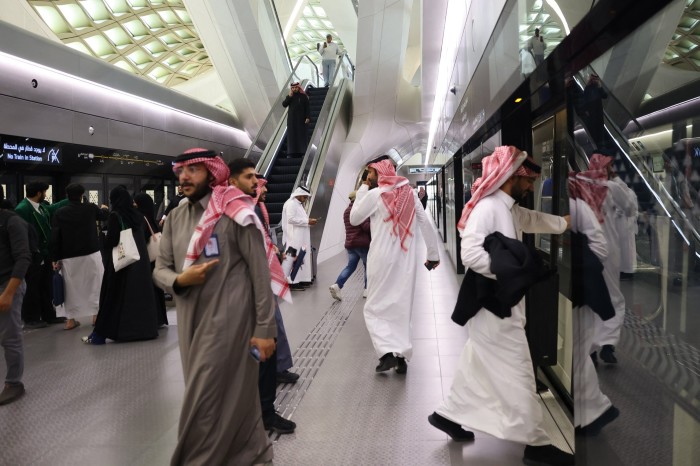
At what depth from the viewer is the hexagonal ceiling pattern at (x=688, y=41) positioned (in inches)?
65.7

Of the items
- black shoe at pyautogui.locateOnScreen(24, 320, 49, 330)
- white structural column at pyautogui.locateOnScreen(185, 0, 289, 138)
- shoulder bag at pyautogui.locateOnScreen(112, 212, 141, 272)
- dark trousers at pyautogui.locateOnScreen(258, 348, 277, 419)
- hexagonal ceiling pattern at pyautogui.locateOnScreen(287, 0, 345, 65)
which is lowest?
black shoe at pyautogui.locateOnScreen(24, 320, 49, 330)

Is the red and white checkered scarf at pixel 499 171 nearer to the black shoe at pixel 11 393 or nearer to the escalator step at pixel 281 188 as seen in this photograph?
the black shoe at pixel 11 393

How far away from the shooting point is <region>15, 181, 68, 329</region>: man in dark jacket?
7.91m

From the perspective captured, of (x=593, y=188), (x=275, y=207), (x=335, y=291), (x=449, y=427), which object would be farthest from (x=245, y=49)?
(x=593, y=188)

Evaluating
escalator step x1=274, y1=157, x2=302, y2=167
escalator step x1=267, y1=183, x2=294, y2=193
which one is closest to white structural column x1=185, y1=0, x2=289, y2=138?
escalator step x1=274, y1=157, x2=302, y2=167

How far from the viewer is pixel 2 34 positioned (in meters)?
9.73

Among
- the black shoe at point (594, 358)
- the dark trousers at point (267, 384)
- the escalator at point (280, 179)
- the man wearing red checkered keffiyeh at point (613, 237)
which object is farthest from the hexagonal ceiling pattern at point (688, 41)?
the escalator at point (280, 179)

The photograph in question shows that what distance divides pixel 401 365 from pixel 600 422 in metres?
2.77

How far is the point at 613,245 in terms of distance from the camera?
8.11 feet

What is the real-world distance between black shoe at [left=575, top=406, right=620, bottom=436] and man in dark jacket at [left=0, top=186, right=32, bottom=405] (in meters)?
4.13

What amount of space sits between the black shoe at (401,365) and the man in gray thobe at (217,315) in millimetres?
2259

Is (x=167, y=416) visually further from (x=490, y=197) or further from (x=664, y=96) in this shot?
(x=664, y=96)

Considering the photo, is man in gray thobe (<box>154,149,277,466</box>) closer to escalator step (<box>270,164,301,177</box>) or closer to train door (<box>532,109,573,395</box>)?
train door (<box>532,109,573,395</box>)

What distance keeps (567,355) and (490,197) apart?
5.59 feet
